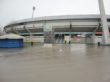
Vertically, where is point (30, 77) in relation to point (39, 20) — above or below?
below

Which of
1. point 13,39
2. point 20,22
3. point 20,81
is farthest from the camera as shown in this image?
point 20,22

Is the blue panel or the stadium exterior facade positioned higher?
the stadium exterior facade

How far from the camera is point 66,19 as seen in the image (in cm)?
4094

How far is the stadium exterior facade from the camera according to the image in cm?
3991

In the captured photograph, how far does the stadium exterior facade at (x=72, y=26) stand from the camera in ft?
131

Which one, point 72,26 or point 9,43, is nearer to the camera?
point 9,43

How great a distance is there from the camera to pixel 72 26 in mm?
40719

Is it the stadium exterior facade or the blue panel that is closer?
the blue panel

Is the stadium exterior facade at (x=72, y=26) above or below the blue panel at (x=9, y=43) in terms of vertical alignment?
above

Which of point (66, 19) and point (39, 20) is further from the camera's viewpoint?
point (39, 20)

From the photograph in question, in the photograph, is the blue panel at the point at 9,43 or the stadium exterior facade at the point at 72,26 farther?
the stadium exterior facade at the point at 72,26

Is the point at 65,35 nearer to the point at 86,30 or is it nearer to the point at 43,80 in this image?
the point at 86,30

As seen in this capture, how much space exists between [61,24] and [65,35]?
2946mm

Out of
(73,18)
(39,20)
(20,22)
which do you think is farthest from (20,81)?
(20,22)
